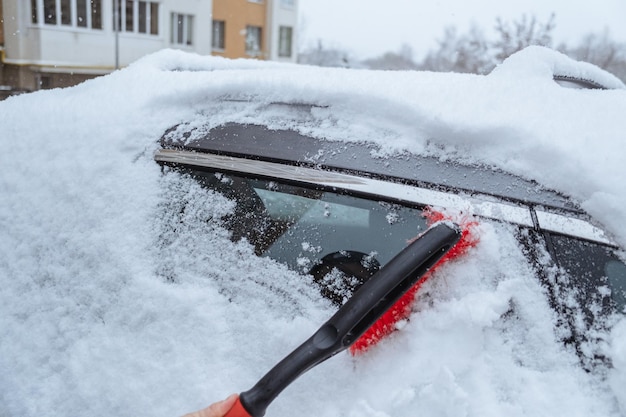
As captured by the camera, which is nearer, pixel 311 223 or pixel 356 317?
pixel 356 317

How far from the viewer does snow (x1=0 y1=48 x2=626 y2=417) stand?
1.18m

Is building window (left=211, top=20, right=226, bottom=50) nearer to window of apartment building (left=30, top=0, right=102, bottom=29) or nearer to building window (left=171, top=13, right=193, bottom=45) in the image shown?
building window (left=171, top=13, right=193, bottom=45)

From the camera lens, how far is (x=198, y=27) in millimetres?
25828

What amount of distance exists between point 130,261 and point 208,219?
0.81 feet

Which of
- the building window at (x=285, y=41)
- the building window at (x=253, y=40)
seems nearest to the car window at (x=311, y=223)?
the building window at (x=253, y=40)

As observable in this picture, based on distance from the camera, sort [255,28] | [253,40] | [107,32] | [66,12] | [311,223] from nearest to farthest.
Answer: [311,223] → [66,12] → [107,32] → [255,28] → [253,40]

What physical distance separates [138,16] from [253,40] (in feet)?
26.2

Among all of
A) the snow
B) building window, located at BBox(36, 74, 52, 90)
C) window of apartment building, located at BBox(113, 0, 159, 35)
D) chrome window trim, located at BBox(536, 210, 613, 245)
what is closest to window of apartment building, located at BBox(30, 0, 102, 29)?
window of apartment building, located at BBox(113, 0, 159, 35)

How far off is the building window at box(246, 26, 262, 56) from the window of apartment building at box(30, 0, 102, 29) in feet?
30.3

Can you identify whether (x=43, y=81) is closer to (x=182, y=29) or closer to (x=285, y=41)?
(x=182, y=29)

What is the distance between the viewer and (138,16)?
2348 centimetres

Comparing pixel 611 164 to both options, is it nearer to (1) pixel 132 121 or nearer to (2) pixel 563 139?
(2) pixel 563 139

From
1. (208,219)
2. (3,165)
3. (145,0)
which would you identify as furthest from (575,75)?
(145,0)

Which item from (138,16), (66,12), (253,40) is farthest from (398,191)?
(253,40)
